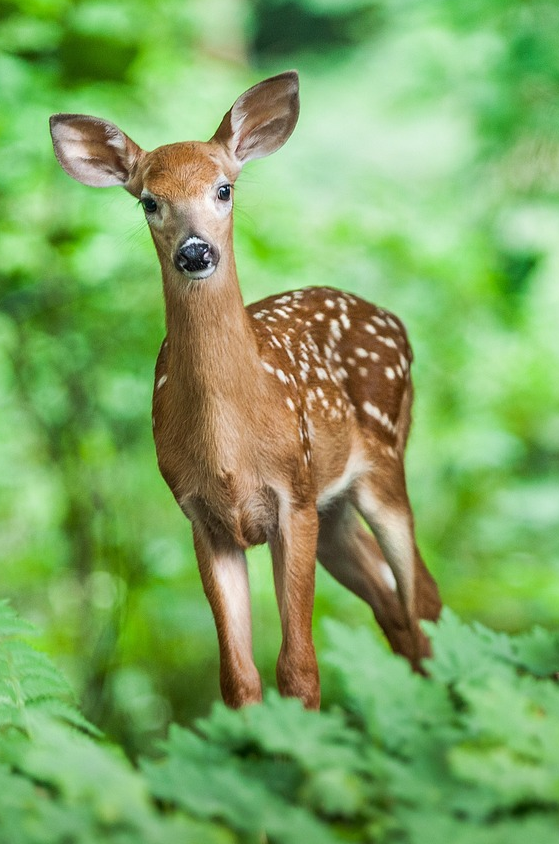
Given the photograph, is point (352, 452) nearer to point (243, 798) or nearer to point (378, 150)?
point (243, 798)

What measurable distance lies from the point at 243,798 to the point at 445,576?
176 inches

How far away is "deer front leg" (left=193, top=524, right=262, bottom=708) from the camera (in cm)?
227

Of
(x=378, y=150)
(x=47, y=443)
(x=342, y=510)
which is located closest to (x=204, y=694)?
(x=47, y=443)

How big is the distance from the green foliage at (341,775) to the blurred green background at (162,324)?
10.1 ft

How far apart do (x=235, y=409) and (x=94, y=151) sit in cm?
66

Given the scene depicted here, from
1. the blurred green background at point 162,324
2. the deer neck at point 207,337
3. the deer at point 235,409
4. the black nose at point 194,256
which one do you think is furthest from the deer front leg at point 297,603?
the blurred green background at point 162,324

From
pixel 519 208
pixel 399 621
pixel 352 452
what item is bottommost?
pixel 399 621

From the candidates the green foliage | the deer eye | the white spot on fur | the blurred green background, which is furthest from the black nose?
the blurred green background

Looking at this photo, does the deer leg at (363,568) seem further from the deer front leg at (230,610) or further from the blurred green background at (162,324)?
the blurred green background at (162,324)

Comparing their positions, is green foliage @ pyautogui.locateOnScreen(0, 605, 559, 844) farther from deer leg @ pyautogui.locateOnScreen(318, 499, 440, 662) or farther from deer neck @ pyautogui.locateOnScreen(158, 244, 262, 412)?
deer leg @ pyautogui.locateOnScreen(318, 499, 440, 662)

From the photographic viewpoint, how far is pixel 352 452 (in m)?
2.70

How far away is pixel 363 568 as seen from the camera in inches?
116

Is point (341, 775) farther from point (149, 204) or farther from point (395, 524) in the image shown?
point (395, 524)

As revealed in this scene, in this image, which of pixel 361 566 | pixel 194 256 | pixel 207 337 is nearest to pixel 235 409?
pixel 207 337
